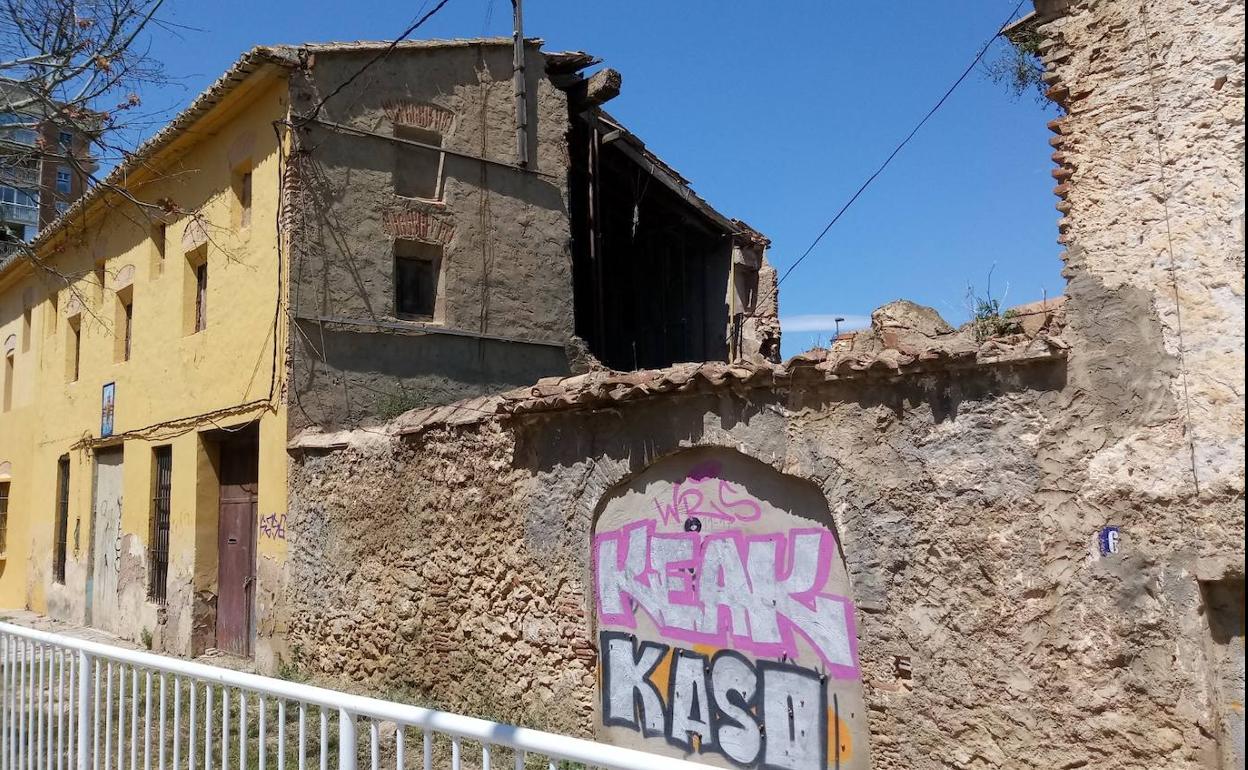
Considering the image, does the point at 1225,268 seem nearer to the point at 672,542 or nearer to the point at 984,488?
the point at 984,488

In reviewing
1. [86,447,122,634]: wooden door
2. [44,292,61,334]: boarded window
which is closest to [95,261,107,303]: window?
[44,292,61,334]: boarded window

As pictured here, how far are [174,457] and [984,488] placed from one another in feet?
34.0

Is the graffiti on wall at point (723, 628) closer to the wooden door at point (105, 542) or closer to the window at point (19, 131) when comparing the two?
the window at point (19, 131)

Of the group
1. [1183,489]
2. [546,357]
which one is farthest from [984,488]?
[546,357]

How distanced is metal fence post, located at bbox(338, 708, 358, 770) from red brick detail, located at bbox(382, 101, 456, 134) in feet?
29.2

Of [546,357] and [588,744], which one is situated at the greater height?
[546,357]

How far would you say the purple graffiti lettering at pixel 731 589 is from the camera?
226 inches

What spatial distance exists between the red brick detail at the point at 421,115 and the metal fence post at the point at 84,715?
7810 millimetres

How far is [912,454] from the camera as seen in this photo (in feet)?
17.6

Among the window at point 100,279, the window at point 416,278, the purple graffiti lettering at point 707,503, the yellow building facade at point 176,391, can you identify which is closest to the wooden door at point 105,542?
the yellow building facade at point 176,391

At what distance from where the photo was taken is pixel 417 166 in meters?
11.3

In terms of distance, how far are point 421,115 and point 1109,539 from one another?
9021 millimetres

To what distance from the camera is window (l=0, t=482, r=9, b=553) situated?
1845 centimetres

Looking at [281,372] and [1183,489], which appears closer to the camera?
[1183,489]
